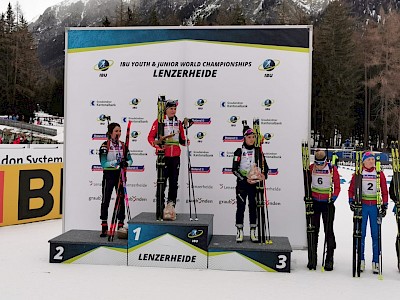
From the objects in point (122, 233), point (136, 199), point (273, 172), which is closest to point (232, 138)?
point (273, 172)

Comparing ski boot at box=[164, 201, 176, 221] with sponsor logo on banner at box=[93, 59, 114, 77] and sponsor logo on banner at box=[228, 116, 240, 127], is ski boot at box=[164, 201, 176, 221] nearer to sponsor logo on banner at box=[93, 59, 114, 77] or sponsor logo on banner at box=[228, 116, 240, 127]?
sponsor logo on banner at box=[228, 116, 240, 127]

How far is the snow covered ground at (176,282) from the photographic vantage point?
4445mm

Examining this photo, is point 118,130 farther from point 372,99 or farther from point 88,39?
point 372,99

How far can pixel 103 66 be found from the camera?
6871 millimetres

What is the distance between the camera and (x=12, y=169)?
26.8 ft

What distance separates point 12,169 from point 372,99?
34.8 meters

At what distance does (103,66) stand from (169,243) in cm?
297

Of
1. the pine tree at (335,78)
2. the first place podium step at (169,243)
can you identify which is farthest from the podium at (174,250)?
the pine tree at (335,78)

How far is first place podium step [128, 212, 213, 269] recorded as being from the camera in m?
5.43

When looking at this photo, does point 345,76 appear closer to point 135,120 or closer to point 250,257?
point 135,120

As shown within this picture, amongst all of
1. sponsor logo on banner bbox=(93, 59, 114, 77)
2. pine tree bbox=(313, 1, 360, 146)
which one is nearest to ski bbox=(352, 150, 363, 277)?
sponsor logo on banner bbox=(93, 59, 114, 77)

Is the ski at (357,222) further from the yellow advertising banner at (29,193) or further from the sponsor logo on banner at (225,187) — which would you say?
the yellow advertising banner at (29,193)

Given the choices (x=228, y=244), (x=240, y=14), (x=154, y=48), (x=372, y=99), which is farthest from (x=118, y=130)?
(x=240, y=14)

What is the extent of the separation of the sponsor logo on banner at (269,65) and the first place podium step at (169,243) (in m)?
2.43
